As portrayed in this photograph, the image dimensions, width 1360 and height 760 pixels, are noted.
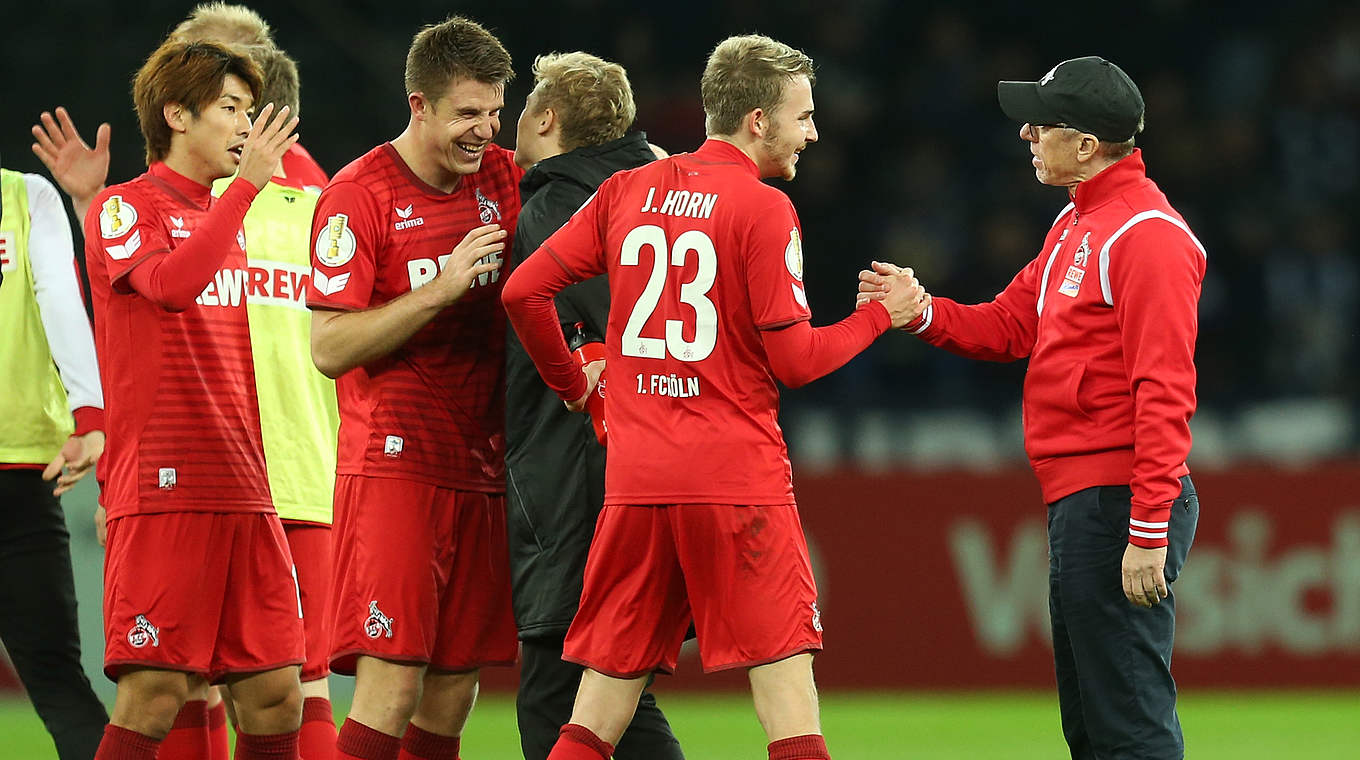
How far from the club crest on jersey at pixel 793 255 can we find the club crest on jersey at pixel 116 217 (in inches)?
71.4

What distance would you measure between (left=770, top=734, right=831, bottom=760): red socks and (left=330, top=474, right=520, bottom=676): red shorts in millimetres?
1011

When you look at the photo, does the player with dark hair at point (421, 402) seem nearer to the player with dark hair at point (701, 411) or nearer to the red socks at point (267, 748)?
the red socks at point (267, 748)

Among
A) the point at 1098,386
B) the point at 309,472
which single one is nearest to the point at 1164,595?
the point at 1098,386

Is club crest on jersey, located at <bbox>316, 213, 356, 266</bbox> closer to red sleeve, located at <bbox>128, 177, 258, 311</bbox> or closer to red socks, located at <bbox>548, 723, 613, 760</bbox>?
red sleeve, located at <bbox>128, 177, 258, 311</bbox>

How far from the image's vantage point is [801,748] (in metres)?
4.28

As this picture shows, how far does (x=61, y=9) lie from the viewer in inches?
548

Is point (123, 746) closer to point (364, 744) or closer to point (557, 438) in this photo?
point (364, 744)

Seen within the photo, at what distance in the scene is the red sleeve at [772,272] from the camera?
4.35 m

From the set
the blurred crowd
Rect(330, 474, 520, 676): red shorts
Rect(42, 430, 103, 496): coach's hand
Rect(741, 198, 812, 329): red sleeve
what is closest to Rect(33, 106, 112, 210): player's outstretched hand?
Rect(42, 430, 103, 496): coach's hand

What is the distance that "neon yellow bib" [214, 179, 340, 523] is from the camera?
18.0 ft

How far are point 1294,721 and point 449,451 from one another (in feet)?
20.6

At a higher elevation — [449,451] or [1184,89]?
[1184,89]

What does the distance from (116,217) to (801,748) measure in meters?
2.34

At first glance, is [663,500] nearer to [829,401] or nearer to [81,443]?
[81,443]
